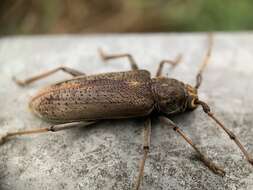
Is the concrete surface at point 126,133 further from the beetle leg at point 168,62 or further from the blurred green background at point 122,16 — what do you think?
the blurred green background at point 122,16

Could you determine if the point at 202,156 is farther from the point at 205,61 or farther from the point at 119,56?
the point at 119,56

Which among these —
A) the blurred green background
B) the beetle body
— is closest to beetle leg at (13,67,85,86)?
the beetle body

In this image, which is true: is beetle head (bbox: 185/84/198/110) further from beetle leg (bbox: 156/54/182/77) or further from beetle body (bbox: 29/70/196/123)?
beetle leg (bbox: 156/54/182/77)

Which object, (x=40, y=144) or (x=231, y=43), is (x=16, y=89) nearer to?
(x=40, y=144)

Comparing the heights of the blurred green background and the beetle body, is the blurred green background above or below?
below

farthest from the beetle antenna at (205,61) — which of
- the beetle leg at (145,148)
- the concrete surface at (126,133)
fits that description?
the beetle leg at (145,148)
